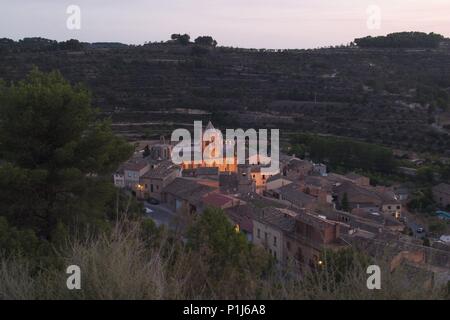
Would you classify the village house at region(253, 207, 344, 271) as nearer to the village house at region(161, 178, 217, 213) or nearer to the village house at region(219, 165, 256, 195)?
the village house at region(161, 178, 217, 213)

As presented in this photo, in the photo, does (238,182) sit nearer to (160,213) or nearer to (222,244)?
(160,213)

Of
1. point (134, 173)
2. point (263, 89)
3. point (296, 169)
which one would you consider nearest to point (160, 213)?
point (134, 173)

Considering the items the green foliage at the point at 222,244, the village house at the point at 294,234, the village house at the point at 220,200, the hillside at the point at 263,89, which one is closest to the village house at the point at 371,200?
the village house at the point at 220,200

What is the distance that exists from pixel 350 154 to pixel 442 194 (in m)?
7.45

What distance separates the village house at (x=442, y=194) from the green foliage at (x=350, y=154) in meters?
4.72

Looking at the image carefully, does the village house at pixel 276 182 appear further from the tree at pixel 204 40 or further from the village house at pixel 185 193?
the tree at pixel 204 40

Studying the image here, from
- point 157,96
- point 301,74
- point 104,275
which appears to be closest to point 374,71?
point 301,74

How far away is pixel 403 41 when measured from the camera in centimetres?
5872

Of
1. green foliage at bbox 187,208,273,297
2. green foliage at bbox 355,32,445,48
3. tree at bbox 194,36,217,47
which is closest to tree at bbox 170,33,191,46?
tree at bbox 194,36,217,47

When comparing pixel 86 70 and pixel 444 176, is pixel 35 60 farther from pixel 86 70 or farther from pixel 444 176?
pixel 444 176

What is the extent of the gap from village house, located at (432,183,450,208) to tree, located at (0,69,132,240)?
19.3 m

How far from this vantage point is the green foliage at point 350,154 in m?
30.4

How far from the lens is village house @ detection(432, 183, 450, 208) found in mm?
24969
